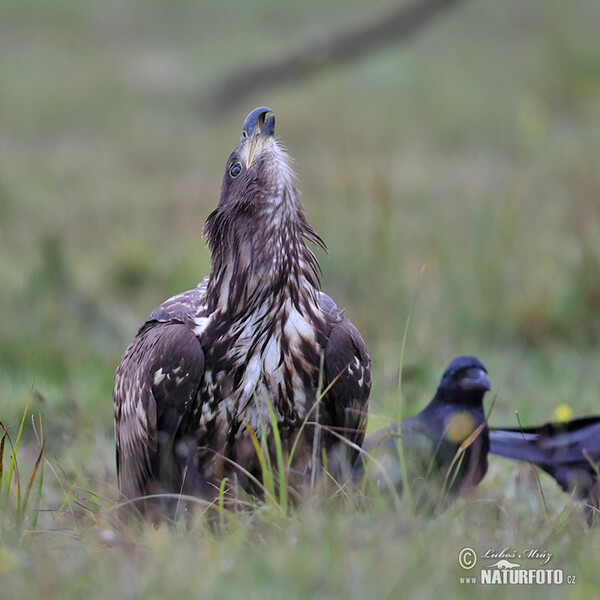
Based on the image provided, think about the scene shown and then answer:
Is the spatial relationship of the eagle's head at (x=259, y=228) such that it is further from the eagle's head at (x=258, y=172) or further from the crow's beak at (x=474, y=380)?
the crow's beak at (x=474, y=380)

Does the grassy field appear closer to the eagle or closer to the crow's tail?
the crow's tail

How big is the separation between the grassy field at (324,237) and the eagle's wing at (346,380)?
0.99ft

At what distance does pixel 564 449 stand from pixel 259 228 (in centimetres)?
150

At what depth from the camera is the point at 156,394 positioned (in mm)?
3188

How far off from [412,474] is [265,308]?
79 centimetres

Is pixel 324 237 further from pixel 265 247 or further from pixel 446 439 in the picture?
pixel 265 247

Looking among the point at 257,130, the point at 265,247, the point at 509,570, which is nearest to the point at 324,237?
the point at 257,130

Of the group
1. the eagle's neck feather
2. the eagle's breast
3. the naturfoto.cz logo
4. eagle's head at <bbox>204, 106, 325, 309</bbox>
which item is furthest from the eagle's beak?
the naturfoto.cz logo

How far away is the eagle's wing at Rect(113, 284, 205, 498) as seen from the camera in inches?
123

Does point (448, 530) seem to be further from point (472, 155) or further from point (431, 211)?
point (472, 155)

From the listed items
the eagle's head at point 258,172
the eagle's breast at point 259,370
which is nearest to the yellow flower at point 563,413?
the eagle's breast at point 259,370

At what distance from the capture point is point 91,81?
50.3ft

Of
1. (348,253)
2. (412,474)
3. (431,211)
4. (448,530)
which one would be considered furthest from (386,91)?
(448,530)

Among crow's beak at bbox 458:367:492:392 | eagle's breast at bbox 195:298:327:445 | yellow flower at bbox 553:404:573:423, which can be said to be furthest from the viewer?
yellow flower at bbox 553:404:573:423
